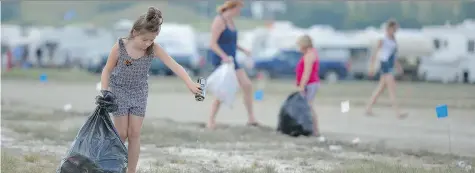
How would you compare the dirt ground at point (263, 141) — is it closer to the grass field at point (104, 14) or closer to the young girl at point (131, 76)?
the young girl at point (131, 76)

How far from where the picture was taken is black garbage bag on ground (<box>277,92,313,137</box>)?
37.3 ft

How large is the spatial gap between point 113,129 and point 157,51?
0.63 metres

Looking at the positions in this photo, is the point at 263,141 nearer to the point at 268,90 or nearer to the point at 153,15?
the point at 153,15

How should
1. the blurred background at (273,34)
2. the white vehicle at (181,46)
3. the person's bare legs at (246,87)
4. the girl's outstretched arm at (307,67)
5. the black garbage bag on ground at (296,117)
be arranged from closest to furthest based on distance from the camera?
the black garbage bag on ground at (296,117) < the girl's outstretched arm at (307,67) < the person's bare legs at (246,87) < the blurred background at (273,34) < the white vehicle at (181,46)

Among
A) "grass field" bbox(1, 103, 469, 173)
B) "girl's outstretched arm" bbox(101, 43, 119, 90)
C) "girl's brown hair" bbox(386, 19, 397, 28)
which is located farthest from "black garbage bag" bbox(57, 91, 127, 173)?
"girl's brown hair" bbox(386, 19, 397, 28)

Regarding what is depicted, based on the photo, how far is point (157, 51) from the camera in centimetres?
708

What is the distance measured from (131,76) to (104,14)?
42425mm

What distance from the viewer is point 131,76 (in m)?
7.07

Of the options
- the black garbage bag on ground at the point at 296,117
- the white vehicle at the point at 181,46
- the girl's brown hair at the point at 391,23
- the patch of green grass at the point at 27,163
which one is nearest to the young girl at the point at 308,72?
the black garbage bag on ground at the point at 296,117

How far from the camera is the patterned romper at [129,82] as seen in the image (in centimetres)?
704

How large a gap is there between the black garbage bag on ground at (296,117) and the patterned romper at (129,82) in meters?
4.46

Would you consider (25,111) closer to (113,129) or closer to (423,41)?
(113,129)

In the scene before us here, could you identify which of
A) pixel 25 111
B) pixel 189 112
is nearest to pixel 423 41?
pixel 189 112

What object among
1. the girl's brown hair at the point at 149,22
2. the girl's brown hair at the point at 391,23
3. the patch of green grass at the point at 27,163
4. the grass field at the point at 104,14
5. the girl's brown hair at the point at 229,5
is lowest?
the patch of green grass at the point at 27,163
